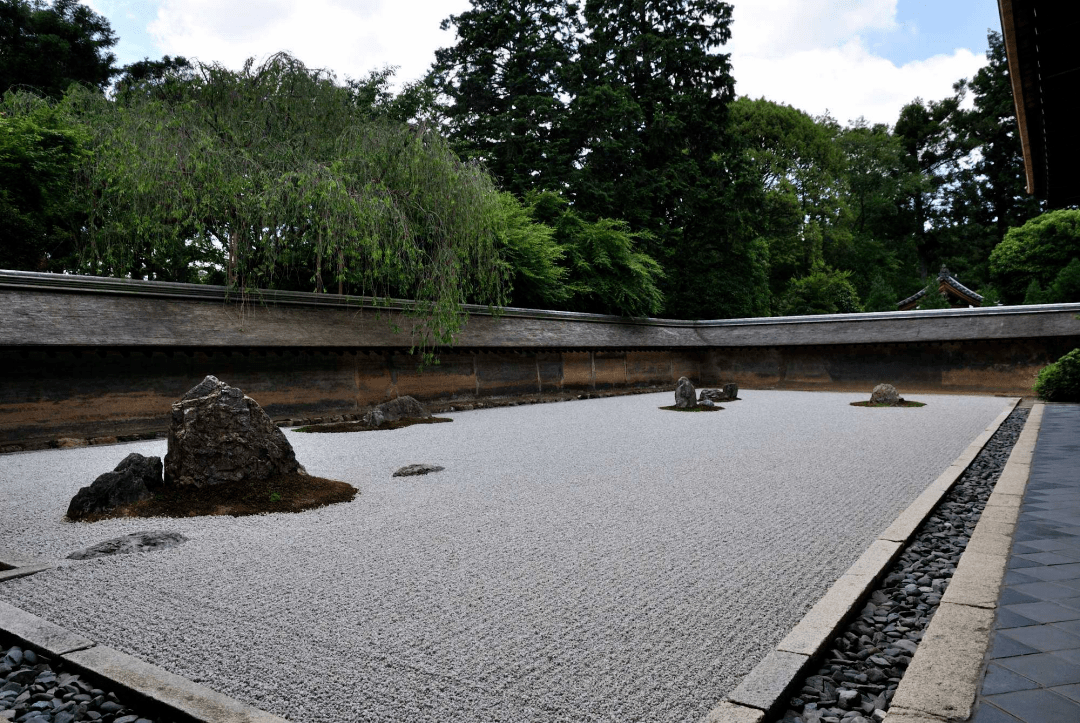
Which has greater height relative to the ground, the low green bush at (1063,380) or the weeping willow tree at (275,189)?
the weeping willow tree at (275,189)

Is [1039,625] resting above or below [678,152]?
below

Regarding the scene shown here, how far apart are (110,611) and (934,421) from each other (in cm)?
1106

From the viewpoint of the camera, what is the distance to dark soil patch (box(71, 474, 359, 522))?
4680mm

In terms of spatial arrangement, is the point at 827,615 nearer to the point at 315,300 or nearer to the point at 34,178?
the point at 315,300

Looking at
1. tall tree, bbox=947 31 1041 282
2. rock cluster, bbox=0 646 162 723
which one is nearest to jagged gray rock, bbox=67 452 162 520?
rock cluster, bbox=0 646 162 723

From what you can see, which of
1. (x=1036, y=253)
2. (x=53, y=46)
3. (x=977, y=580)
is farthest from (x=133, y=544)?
(x=1036, y=253)

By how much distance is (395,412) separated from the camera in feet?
35.7

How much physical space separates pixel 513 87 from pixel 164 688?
2360 cm

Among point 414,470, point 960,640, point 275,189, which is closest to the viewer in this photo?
point 960,640

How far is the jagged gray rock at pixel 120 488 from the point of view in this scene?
4.66m

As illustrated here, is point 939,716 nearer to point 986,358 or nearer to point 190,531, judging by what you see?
point 190,531

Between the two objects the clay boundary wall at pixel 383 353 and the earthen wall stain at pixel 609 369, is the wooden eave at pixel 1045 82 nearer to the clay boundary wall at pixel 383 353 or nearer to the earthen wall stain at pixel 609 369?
the clay boundary wall at pixel 383 353

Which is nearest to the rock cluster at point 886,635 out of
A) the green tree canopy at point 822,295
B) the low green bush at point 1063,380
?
the low green bush at point 1063,380

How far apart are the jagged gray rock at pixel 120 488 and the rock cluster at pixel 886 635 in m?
4.85
